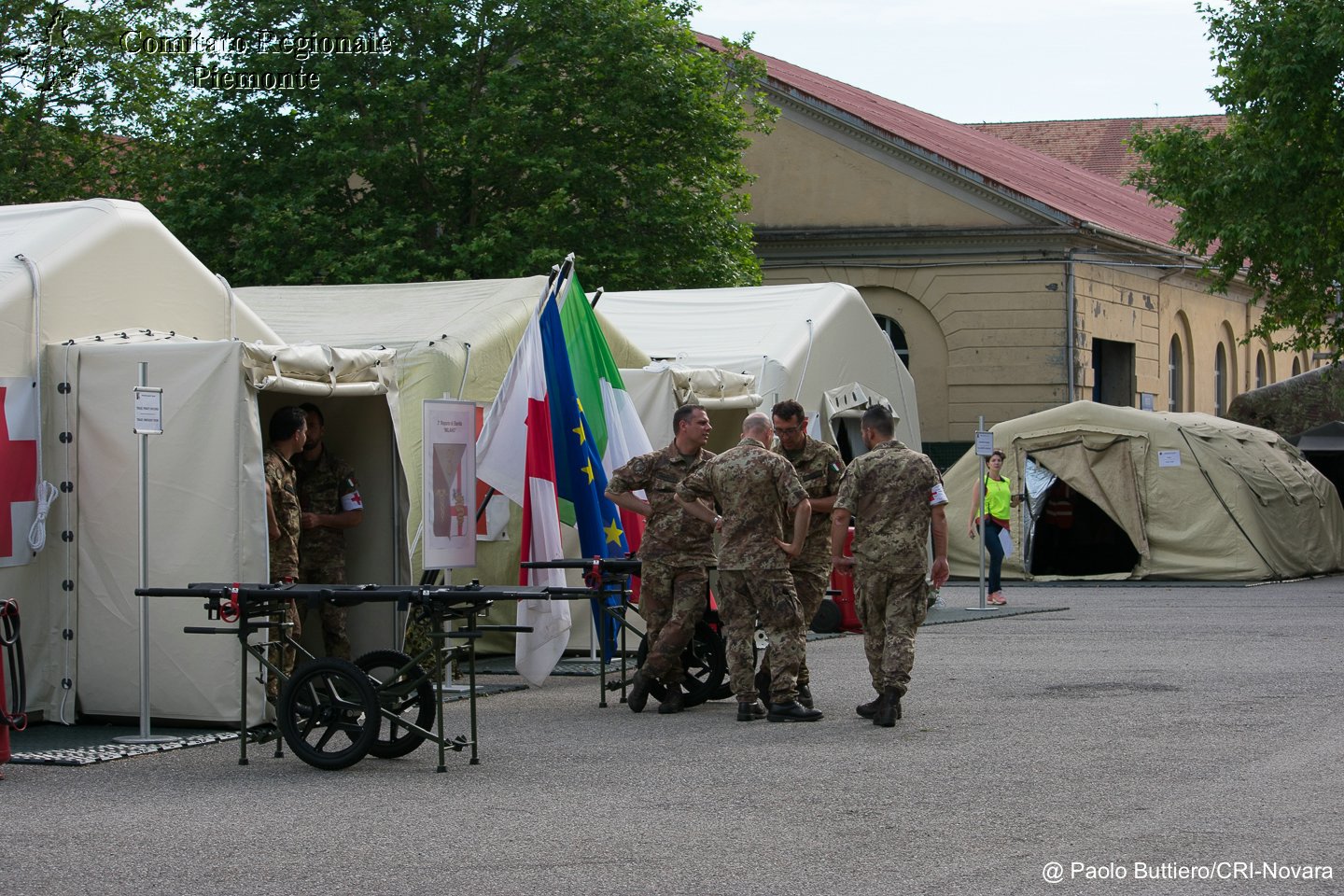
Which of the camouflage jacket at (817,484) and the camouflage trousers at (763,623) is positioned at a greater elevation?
the camouflage jacket at (817,484)

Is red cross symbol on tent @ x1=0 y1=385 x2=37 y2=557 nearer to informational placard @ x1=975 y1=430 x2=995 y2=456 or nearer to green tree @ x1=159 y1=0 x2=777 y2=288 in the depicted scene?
informational placard @ x1=975 y1=430 x2=995 y2=456

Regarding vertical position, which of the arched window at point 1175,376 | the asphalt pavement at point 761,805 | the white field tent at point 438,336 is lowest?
the asphalt pavement at point 761,805

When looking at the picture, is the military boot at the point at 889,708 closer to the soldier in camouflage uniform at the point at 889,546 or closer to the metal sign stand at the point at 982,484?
the soldier in camouflage uniform at the point at 889,546

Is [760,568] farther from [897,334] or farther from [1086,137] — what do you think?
[1086,137]

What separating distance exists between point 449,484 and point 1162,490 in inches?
629

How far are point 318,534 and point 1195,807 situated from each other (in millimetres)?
6171

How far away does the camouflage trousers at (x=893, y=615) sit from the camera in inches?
418

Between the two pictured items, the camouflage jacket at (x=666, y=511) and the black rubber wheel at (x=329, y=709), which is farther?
the camouflage jacket at (x=666, y=511)

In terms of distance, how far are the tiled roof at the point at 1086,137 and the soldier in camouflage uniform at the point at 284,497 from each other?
48.3m

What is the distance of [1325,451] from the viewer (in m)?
33.0

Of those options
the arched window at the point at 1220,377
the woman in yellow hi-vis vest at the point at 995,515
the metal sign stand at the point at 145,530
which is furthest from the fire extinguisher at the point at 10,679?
the arched window at the point at 1220,377

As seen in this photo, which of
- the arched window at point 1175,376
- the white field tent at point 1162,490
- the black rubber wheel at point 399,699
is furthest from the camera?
the arched window at point 1175,376

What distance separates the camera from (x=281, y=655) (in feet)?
32.9

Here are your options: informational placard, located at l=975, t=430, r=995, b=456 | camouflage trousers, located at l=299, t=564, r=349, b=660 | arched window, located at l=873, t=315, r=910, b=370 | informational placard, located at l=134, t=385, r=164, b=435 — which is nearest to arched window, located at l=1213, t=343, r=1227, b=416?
arched window, located at l=873, t=315, r=910, b=370
